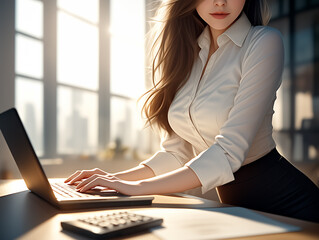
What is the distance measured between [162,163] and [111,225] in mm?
820

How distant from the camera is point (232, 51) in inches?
54.2

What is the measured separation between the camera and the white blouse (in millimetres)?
1127

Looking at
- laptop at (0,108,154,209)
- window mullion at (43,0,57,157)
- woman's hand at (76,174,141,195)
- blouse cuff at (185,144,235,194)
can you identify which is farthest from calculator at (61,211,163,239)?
window mullion at (43,0,57,157)

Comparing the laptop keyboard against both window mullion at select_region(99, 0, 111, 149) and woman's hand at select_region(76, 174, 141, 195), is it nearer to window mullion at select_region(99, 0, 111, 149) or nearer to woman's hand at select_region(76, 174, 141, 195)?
woman's hand at select_region(76, 174, 141, 195)

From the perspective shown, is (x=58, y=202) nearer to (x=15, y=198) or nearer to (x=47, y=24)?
(x=15, y=198)

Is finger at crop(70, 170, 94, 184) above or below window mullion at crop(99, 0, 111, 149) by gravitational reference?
below

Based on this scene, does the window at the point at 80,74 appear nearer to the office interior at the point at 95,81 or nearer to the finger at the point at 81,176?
the office interior at the point at 95,81

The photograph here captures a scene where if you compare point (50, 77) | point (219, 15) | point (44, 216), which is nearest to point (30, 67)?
point (50, 77)

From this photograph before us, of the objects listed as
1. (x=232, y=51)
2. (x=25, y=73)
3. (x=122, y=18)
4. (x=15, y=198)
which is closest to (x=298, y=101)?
(x=122, y=18)

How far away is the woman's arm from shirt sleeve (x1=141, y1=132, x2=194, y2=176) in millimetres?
316

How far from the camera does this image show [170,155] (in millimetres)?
1458

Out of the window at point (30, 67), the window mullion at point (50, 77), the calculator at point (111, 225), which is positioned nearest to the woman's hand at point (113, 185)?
the calculator at point (111, 225)

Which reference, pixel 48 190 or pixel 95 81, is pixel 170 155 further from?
pixel 95 81

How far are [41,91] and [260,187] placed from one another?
2.63 m
